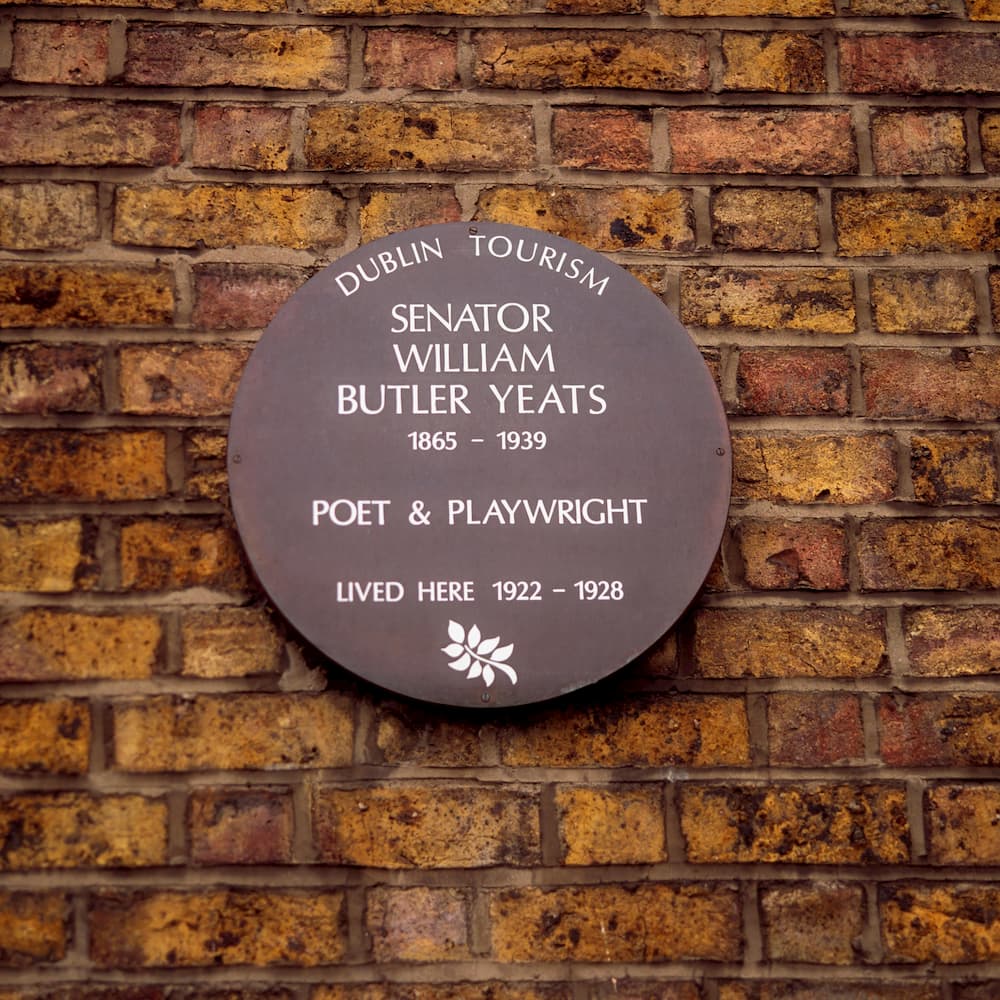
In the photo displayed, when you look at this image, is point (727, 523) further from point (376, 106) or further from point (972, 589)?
point (376, 106)

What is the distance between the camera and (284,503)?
1392mm

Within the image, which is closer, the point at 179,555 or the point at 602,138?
the point at 179,555

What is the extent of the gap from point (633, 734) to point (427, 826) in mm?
252

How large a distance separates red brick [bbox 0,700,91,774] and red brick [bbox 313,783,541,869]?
271 mm

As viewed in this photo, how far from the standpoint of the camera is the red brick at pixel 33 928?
4.34 ft

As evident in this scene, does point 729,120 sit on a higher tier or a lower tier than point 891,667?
higher

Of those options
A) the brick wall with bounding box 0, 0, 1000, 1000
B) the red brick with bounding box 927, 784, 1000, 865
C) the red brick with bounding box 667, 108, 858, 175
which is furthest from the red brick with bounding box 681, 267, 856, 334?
the red brick with bounding box 927, 784, 1000, 865

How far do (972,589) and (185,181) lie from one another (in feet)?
3.52

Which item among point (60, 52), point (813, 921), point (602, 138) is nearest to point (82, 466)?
point (60, 52)

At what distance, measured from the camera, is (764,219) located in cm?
157

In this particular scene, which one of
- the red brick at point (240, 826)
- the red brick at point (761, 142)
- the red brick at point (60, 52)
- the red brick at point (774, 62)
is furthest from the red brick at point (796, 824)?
the red brick at point (60, 52)

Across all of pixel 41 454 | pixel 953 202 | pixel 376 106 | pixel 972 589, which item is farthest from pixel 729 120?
pixel 41 454

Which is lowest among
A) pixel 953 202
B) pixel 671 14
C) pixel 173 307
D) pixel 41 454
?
pixel 41 454

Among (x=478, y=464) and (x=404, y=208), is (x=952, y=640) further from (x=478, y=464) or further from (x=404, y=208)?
(x=404, y=208)
